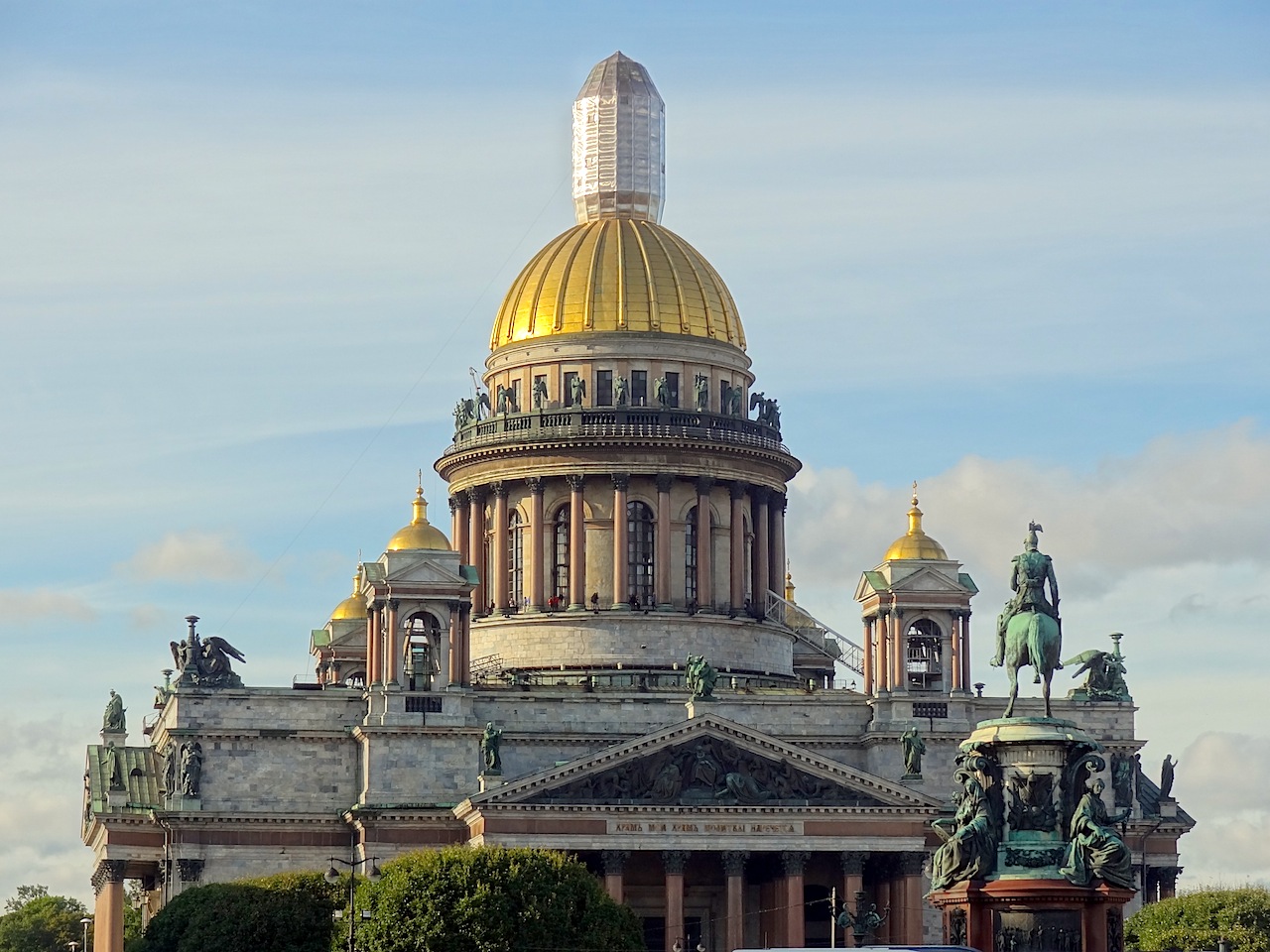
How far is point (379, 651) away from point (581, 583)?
38.4ft

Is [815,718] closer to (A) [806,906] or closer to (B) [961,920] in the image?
(A) [806,906]

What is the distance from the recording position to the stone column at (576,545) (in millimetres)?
138625

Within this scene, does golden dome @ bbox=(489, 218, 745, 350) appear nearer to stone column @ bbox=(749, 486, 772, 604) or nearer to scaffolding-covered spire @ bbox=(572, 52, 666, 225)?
scaffolding-covered spire @ bbox=(572, 52, 666, 225)

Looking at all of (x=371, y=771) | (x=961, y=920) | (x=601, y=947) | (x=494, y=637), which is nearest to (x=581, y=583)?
(x=494, y=637)

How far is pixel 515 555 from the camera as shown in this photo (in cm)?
14250

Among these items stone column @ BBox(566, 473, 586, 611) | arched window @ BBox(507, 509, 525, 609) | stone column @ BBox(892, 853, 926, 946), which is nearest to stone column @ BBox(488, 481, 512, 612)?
arched window @ BBox(507, 509, 525, 609)

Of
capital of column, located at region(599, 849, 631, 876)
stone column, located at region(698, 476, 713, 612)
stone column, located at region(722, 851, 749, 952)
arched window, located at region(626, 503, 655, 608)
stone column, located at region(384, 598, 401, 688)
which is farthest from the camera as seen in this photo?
arched window, located at region(626, 503, 655, 608)

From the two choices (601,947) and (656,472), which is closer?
(601,947)

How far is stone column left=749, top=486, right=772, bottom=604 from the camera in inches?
5630

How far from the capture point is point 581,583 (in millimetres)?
138875

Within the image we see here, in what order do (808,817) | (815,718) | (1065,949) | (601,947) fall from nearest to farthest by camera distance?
(1065,949), (601,947), (808,817), (815,718)

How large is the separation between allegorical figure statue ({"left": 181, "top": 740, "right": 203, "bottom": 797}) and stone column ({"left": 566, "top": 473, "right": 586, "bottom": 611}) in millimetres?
19672

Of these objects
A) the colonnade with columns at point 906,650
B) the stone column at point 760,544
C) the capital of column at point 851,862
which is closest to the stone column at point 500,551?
the stone column at point 760,544

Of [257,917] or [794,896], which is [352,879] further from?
[794,896]
